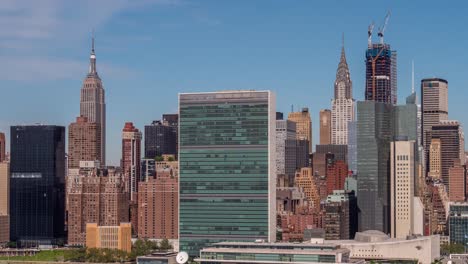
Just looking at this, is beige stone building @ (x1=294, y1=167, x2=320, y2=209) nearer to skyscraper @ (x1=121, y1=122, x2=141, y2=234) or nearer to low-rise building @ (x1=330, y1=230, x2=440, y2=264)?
skyscraper @ (x1=121, y1=122, x2=141, y2=234)

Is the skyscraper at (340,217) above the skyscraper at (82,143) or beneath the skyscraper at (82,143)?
beneath

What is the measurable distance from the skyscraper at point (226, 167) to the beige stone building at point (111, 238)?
830 inches

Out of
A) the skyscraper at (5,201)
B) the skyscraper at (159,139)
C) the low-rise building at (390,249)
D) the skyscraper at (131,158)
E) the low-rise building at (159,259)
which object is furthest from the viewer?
the skyscraper at (159,139)

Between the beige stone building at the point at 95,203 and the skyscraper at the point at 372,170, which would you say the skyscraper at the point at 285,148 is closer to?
the beige stone building at the point at 95,203

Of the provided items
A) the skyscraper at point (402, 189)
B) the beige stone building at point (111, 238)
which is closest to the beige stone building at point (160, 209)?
the beige stone building at point (111, 238)

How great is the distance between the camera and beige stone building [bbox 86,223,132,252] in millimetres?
128000

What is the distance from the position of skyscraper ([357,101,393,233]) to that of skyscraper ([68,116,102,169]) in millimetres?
59742

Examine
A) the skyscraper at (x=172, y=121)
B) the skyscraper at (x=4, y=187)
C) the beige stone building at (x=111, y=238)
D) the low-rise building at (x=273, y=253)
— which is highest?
the skyscraper at (x=172, y=121)

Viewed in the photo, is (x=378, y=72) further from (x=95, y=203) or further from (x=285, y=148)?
(x=95, y=203)

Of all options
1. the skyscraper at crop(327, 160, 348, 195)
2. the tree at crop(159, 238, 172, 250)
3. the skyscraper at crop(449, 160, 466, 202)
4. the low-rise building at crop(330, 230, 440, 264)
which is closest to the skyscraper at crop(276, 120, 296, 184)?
the skyscraper at crop(327, 160, 348, 195)

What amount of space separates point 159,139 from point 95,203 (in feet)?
116

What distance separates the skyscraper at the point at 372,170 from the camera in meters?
138

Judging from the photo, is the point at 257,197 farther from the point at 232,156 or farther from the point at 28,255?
the point at 28,255

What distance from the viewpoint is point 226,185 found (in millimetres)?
107688
